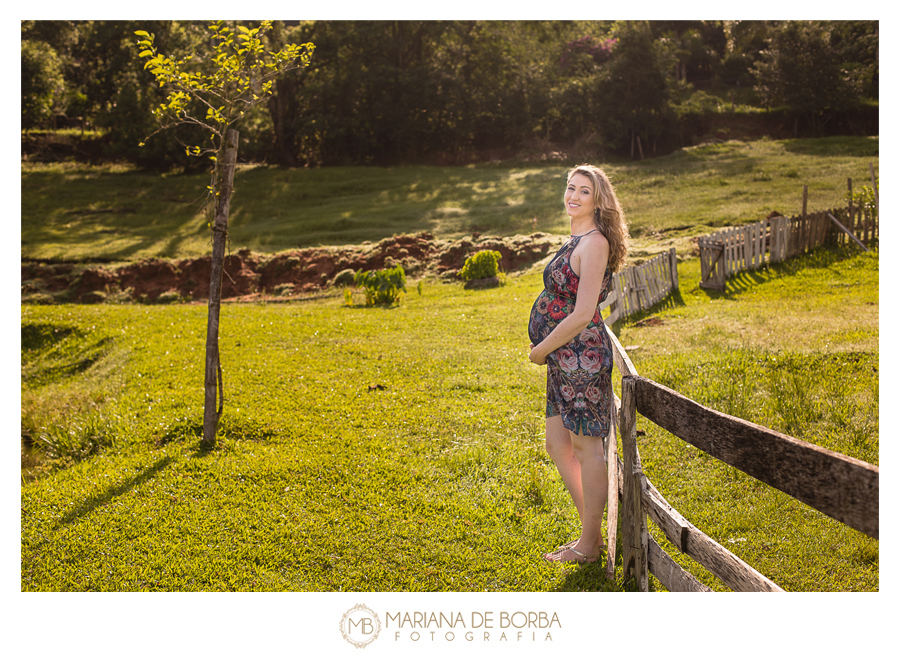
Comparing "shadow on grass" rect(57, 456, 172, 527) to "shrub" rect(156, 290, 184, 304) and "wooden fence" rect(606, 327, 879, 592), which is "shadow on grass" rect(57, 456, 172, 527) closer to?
"wooden fence" rect(606, 327, 879, 592)

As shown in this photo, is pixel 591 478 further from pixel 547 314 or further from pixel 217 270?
pixel 217 270

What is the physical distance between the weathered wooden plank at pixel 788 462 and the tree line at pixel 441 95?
26.7 metres

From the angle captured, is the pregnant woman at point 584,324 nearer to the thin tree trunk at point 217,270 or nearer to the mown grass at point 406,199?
the thin tree trunk at point 217,270

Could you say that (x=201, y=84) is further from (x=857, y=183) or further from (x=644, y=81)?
(x=644, y=81)

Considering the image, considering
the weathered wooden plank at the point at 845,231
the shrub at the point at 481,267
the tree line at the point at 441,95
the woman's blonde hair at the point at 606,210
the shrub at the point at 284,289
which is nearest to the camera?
the woman's blonde hair at the point at 606,210

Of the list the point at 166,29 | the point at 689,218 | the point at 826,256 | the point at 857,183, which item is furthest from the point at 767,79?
the point at 166,29

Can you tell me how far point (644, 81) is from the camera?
27.6 m

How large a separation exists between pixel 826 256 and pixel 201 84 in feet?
39.8

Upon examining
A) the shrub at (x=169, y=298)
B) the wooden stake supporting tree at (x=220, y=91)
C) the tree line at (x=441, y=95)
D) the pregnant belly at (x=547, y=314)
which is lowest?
the shrub at (x=169, y=298)

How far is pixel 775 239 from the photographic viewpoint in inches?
468

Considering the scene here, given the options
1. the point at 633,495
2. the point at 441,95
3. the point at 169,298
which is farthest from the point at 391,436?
the point at 441,95

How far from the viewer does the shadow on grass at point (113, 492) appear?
3999 millimetres
